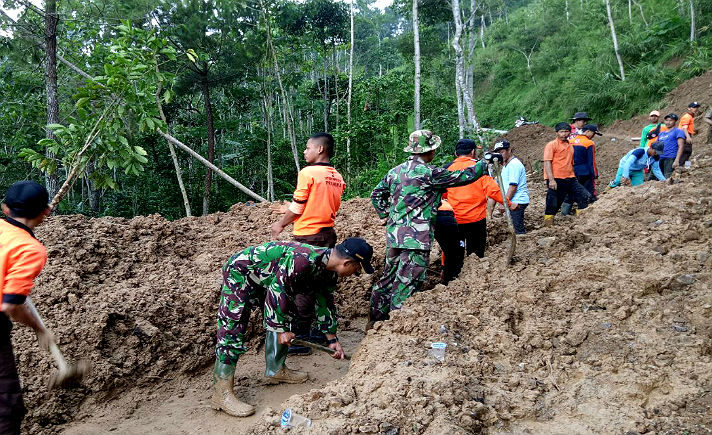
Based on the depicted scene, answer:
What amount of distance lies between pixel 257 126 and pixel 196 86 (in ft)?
11.7

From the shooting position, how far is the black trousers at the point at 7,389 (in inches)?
90.7

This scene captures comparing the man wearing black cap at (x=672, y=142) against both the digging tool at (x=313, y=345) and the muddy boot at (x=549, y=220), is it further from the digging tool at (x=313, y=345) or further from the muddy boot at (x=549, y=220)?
the digging tool at (x=313, y=345)

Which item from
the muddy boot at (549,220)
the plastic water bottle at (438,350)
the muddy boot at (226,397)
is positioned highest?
the muddy boot at (549,220)

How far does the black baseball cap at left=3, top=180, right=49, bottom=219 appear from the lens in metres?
2.37

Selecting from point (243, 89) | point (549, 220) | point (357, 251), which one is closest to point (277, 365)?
point (357, 251)

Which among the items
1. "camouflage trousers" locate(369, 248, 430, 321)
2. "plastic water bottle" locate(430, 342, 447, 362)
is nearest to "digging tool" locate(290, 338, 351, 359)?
"camouflage trousers" locate(369, 248, 430, 321)

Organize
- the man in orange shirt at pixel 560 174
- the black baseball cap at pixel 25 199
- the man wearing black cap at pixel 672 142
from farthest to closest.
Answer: the man wearing black cap at pixel 672 142 → the man in orange shirt at pixel 560 174 → the black baseball cap at pixel 25 199

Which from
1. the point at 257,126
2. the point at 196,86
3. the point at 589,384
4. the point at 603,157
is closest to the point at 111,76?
the point at 589,384

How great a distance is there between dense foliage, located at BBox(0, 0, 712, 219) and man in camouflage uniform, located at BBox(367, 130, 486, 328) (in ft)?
10.1

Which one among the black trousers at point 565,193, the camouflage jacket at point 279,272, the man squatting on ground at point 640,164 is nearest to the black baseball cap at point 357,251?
the camouflage jacket at point 279,272

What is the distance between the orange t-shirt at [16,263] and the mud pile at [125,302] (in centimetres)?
137

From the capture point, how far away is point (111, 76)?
5.22m

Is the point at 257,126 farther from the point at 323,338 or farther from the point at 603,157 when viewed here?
the point at 323,338

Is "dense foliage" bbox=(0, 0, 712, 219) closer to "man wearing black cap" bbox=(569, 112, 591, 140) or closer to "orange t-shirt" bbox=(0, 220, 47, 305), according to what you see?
"orange t-shirt" bbox=(0, 220, 47, 305)
